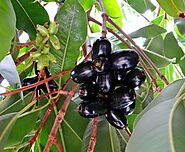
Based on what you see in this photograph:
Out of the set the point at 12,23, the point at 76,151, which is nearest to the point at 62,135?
the point at 76,151

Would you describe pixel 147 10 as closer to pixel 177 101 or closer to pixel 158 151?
pixel 177 101

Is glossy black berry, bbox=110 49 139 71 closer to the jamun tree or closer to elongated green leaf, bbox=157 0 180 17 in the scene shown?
the jamun tree

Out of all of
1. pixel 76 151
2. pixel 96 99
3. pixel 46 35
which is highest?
pixel 46 35

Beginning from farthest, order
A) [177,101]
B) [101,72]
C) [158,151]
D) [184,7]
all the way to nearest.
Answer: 1. [184,7]
2. [101,72]
3. [177,101]
4. [158,151]

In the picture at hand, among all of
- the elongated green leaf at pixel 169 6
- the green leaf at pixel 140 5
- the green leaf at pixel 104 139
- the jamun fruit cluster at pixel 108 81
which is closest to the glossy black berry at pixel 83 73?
the jamun fruit cluster at pixel 108 81

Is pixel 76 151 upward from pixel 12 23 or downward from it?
downward

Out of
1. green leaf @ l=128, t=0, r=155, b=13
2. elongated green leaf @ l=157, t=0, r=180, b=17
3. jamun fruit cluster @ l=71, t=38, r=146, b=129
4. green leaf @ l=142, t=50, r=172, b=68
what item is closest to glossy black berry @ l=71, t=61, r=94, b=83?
jamun fruit cluster @ l=71, t=38, r=146, b=129

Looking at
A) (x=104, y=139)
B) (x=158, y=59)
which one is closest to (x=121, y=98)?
(x=104, y=139)
